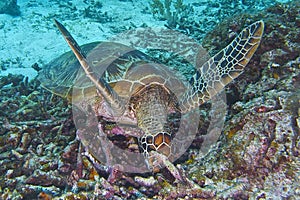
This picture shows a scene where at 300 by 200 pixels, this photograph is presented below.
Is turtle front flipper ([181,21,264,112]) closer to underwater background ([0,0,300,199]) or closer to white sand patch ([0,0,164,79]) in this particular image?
underwater background ([0,0,300,199])

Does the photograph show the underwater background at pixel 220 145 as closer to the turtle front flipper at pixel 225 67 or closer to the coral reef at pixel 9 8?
the turtle front flipper at pixel 225 67

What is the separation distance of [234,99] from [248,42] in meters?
0.63

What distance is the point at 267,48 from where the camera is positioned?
2.80 meters

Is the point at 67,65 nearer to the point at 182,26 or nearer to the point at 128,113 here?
the point at 128,113

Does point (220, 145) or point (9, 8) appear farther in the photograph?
point (9, 8)

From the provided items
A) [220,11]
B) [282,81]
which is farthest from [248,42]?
[220,11]

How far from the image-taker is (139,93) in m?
2.83

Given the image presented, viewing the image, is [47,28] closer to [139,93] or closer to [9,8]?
[9,8]

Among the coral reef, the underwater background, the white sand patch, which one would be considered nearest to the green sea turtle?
the underwater background

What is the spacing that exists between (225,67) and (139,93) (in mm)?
991

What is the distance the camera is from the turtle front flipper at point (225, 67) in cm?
257

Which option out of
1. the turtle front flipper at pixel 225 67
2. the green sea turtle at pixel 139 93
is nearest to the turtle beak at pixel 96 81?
the green sea turtle at pixel 139 93

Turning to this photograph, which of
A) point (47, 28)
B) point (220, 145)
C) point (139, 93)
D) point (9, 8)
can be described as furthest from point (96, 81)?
point (9, 8)

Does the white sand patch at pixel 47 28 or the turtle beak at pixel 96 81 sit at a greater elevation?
the turtle beak at pixel 96 81
